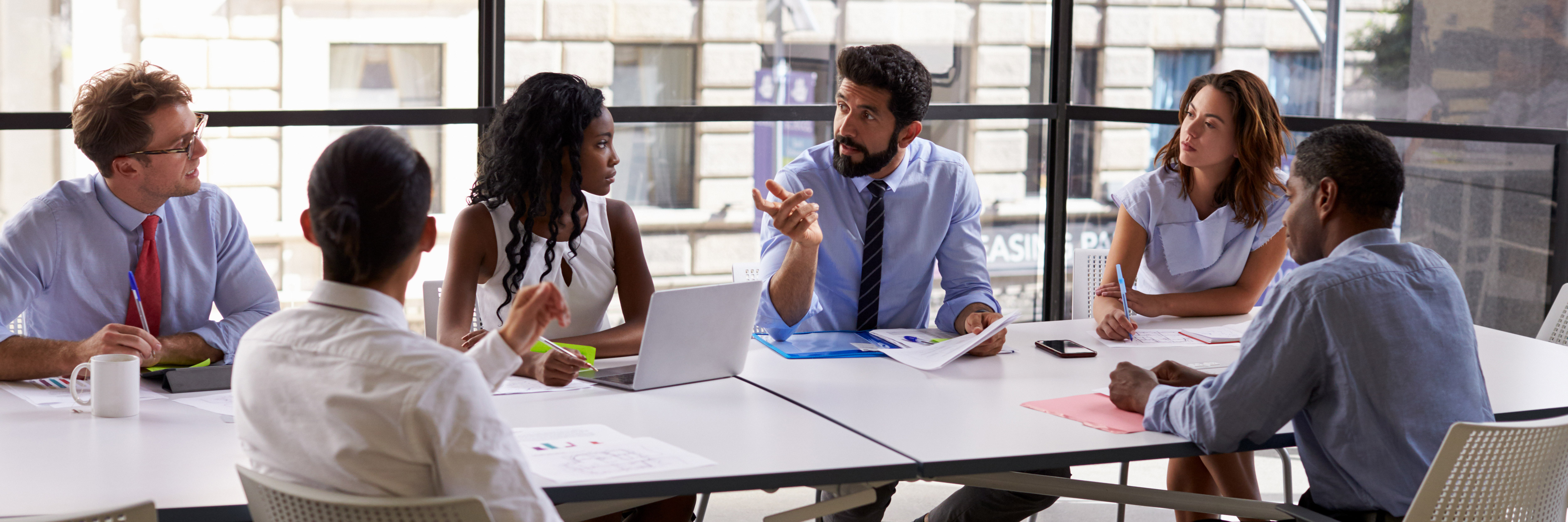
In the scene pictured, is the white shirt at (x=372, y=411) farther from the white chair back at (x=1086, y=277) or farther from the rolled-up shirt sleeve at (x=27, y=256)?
the white chair back at (x=1086, y=277)

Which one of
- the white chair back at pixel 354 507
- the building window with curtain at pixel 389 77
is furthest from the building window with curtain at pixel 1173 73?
the white chair back at pixel 354 507

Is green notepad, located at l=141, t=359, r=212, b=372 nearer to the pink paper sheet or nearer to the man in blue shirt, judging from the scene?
the pink paper sheet

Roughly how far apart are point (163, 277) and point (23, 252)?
0.25 meters

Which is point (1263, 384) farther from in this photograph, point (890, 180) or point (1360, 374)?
point (890, 180)

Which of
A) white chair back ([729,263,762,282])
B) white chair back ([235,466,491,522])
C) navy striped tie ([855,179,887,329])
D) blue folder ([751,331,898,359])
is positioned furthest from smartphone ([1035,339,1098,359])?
white chair back ([235,466,491,522])

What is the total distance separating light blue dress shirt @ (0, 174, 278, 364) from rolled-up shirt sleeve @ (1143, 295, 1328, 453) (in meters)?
1.86

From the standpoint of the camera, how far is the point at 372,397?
52.8 inches

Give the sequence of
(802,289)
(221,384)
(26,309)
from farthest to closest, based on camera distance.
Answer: (802,289)
(26,309)
(221,384)

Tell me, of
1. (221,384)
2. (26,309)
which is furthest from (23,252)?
(221,384)

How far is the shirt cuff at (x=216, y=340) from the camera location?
7.78ft

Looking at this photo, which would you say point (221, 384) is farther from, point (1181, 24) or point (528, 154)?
point (1181, 24)

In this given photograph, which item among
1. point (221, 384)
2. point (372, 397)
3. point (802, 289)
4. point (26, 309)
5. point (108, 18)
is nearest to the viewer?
point (372, 397)

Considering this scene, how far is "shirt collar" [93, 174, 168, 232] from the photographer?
2.38 metres

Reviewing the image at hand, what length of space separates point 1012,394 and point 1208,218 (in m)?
1.19
